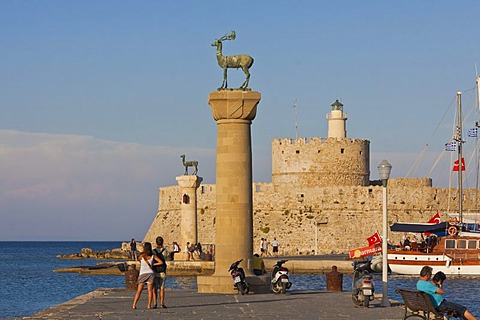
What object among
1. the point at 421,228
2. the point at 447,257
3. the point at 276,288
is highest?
the point at 421,228

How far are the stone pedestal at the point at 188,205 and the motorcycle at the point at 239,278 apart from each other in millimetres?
20087

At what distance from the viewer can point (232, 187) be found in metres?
21.7

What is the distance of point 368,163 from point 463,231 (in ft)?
52.8

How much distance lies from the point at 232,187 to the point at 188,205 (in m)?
19.9

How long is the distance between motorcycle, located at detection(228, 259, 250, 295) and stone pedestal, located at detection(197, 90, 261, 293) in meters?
0.63

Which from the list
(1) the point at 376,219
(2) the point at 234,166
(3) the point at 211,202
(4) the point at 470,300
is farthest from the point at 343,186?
(2) the point at 234,166

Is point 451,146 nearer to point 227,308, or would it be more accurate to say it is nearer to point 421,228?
point 421,228

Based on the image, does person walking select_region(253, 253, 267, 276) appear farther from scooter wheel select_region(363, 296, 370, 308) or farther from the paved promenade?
scooter wheel select_region(363, 296, 370, 308)

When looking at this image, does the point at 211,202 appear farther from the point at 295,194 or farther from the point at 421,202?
the point at 421,202

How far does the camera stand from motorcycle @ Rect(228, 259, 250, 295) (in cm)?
2070

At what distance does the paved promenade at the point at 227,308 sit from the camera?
15.9 m

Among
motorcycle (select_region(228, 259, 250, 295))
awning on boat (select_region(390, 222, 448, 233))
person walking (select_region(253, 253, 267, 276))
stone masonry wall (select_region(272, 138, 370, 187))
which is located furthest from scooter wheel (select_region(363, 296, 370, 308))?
stone masonry wall (select_region(272, 138, 370, 187))

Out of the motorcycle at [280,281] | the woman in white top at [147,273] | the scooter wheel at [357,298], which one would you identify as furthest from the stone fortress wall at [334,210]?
the woman in white top at [147,273]

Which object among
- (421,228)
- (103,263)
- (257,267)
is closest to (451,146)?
(421,228)
